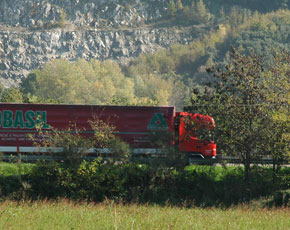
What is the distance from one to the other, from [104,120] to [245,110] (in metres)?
8.63

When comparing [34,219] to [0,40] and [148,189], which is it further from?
[0,40]

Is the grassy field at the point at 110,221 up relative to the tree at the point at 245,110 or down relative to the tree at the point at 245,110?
down

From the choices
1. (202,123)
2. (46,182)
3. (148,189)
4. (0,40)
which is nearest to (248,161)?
(202,123)

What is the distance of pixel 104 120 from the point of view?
3069 centimetres

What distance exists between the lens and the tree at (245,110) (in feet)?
92.1

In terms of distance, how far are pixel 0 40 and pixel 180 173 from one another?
517 feet

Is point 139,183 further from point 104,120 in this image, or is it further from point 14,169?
point 14,169

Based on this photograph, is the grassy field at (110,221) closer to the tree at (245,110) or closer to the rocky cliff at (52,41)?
the tree at (245,110)

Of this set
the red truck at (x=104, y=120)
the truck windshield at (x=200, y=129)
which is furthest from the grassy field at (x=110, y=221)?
the red truck at (x=104, y=120)

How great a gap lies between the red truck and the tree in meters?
2.12

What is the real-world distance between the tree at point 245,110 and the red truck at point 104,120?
2.12 meters

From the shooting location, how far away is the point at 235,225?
1371cm

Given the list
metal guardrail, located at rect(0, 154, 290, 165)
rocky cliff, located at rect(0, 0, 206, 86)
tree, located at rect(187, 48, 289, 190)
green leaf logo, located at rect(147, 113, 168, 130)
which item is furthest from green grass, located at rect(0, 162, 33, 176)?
rocky cliff, located at rect(0, 0, 206, 86)

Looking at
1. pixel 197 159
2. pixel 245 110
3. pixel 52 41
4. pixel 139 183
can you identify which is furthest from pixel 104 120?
pixel 52 41
